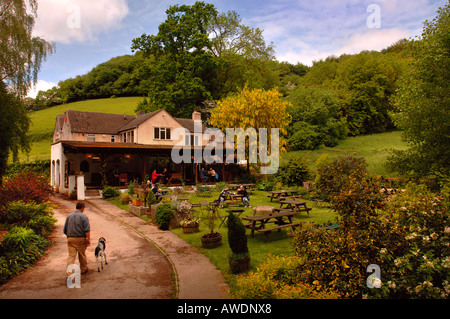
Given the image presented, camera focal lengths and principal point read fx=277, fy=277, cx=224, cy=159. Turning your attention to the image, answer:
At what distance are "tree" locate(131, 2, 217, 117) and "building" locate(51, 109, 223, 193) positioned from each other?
4.17m

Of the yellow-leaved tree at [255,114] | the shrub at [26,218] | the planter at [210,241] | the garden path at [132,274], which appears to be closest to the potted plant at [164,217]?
the garden path at [132,274]

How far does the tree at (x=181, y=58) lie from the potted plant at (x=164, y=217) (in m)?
28.4

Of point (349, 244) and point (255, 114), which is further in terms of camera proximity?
point (255, 114)

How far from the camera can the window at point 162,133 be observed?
33.3 metres

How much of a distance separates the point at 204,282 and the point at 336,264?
3200 mm

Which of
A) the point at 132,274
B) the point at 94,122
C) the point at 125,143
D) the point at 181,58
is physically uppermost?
the point at 181,58

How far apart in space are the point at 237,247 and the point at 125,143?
2371 centimetres

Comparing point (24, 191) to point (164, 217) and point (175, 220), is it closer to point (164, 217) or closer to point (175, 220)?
point (164, 217)

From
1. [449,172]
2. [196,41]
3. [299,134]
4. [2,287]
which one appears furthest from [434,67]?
[196,41]

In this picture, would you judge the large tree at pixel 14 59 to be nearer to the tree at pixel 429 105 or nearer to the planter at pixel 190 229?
the planter at pixel 190 229

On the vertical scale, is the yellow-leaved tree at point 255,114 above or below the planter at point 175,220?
above

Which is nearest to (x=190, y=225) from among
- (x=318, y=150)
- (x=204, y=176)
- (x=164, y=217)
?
(x=164, y=217)

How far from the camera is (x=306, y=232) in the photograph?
652cm

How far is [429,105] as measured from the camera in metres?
9.02
